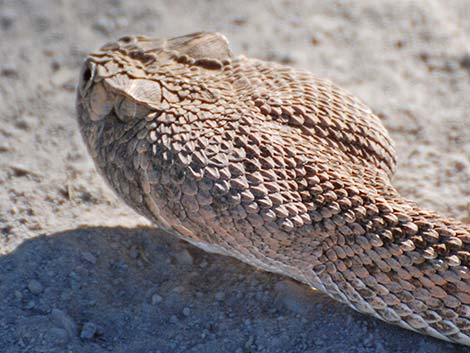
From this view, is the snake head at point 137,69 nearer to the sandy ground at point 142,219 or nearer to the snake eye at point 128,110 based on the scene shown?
the snake eye at point 128,110

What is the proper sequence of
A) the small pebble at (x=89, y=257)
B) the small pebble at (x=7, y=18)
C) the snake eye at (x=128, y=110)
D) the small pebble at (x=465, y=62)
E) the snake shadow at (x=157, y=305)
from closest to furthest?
the snake shadow at (x=157, y=305)
the snake eye at (x=128, y=110)
the small pebble at (x=89, y=257)
the small pebble at (x=465, y=62)
the small pebble at (x=7, y=18)

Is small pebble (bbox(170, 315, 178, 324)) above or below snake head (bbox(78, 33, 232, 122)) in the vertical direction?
below

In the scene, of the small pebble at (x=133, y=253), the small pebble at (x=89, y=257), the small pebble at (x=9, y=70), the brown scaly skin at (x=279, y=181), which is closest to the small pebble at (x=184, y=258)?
the small pebble at (x=133, y=253)

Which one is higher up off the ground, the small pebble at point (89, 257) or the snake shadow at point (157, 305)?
the small pebble at point (89, 257)

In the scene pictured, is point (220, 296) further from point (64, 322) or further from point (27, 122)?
point (27, 122)

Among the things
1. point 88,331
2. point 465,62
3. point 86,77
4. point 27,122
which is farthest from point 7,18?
point 465,62

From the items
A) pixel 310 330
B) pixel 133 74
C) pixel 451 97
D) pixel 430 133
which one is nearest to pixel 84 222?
pixel 133 74

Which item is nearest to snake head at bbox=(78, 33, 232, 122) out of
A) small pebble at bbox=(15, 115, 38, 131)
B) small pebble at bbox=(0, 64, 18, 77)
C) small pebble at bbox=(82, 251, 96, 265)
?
small pebble at bbox=(82, 251, 96, 265)

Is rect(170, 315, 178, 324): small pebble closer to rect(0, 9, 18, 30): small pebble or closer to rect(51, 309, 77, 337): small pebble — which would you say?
rect(51, 309, 77, 337): small pebble
